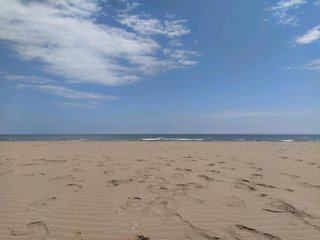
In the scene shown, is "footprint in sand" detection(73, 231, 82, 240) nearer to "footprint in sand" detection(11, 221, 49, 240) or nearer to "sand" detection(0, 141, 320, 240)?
"sand" detection(0, 141, 320, 240)

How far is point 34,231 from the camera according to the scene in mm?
3854

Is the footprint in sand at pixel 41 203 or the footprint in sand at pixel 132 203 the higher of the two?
the footprint in sand at pixel 132 203

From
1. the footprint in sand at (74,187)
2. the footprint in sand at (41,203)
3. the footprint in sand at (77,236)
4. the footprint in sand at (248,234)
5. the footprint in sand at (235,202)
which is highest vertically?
the footprint in sand at (74,187)

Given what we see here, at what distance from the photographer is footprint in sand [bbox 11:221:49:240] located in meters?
3.75

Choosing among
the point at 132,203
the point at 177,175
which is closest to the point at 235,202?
the point at 132,203

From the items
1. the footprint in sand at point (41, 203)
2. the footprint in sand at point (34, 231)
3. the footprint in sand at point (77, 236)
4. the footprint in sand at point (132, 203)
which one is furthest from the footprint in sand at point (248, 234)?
the footprint in sand at point (41, 203)

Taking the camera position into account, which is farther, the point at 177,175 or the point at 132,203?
the point at 177,175

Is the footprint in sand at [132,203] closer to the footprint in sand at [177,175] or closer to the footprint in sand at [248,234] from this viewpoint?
the footprint in sand at [248,234]

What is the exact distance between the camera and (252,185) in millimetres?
6043

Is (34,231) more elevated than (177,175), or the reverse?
(177,175)

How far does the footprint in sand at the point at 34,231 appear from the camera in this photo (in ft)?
12.3

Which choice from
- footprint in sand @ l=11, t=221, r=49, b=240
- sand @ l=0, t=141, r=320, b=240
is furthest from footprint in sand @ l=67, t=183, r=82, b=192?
footprint in sand @ l=11, t=221, r=49, b=240

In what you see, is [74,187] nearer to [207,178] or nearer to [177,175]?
[177,175]

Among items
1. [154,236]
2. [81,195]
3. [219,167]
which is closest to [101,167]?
[81,195]
